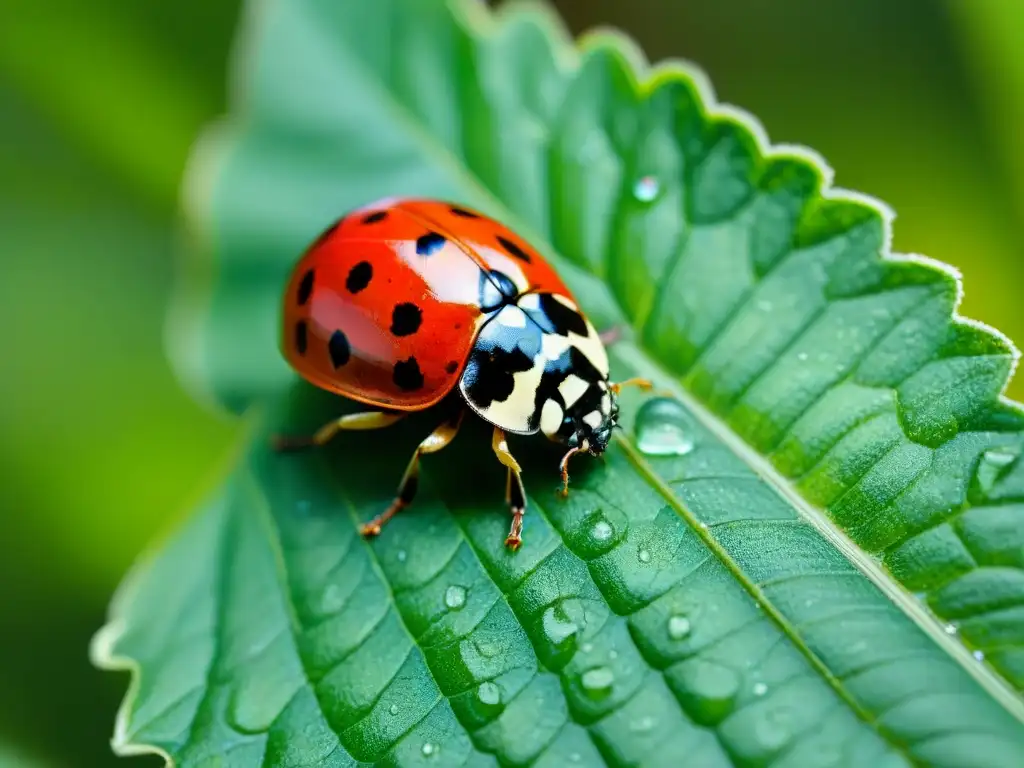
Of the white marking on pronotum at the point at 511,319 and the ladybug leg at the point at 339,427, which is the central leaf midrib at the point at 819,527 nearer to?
the white marking on pronotum at the point at 511,319

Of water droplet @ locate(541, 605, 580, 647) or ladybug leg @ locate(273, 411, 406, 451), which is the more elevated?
water droplet @ locate(541, 605, 580, 647)

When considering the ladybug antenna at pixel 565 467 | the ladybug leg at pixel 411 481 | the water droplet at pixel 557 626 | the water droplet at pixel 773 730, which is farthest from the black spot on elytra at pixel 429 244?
the water droplet at pixel 773 730

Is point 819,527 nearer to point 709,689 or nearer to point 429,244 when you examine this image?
point 709,689

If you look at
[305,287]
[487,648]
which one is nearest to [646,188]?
[305,287]

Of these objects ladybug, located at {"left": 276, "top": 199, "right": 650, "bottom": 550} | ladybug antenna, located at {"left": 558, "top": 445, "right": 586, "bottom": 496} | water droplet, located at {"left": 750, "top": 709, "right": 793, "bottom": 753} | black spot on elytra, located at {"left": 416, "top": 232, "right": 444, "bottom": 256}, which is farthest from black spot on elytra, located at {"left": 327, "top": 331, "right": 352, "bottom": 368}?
water droplet, located at {"left": 750, "top": 709, "right": 793, "bottom": 753}

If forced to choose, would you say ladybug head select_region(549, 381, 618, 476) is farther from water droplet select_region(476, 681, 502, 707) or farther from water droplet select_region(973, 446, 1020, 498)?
water droplet select_region(973, 446, 1020, 498)
